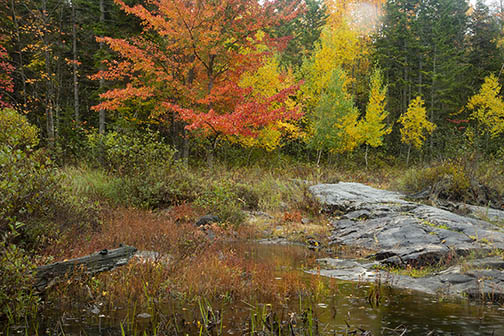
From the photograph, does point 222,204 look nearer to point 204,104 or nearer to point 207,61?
point 204,104

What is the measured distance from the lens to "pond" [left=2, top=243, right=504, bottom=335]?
369 cm

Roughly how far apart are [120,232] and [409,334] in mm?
5507

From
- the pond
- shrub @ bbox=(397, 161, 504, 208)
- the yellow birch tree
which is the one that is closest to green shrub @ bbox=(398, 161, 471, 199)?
shrub @ bbox=(397, 161, 504, 208)

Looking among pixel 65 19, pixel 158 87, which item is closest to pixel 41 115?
pixel 65 19

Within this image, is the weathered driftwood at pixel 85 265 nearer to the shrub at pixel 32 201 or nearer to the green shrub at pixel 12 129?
the shrub at pixel 32 201

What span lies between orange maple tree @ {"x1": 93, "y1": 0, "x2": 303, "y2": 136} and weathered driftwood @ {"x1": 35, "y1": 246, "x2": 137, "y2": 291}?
8668 millimetres

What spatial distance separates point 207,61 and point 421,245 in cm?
1145

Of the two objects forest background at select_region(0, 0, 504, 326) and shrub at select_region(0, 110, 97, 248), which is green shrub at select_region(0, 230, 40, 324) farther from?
shrub at select_region(0, 110, 97, 248)

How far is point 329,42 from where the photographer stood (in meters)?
27.9

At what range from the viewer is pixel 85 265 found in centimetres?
461

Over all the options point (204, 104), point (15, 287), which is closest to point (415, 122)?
point (204, 104)

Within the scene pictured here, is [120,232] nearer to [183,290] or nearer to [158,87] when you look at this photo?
[183,290]

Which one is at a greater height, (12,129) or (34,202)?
(12,129)

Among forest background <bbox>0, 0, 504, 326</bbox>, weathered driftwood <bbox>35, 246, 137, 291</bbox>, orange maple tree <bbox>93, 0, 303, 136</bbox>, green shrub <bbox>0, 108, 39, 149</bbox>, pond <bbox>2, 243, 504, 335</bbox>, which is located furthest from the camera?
orange maple tree <bbox>93, 0, 303, 136</bbox>
